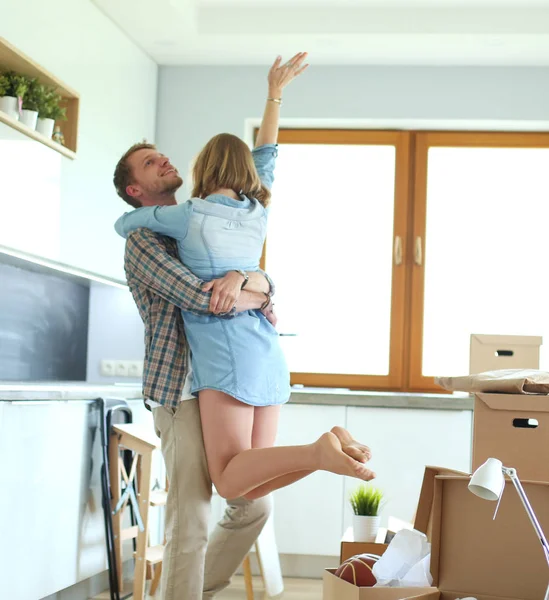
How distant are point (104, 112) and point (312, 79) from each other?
1.30 meters

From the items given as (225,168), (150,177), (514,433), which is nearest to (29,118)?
(150,177)

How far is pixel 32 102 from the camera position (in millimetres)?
3205

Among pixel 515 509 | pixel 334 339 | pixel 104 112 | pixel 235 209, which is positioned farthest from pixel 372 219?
pixel 515 509

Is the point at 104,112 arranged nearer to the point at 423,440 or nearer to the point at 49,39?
the point at 49,39

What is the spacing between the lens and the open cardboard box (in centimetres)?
174

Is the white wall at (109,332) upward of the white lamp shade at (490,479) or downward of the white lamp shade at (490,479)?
upward

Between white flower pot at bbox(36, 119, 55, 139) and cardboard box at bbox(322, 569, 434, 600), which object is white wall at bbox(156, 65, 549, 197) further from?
cardboard box at bbox(322, 569, 434, 600)

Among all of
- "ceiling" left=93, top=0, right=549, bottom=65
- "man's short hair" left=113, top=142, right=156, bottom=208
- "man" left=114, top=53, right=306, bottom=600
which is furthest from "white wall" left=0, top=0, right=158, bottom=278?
"man" left=114, top=53, right=306, bottom=600

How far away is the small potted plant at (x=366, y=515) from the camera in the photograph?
2863 mm

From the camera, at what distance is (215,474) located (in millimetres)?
2262

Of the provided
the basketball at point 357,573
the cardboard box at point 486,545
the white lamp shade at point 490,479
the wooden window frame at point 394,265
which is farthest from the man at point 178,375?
the wooden window frame at point 394,265

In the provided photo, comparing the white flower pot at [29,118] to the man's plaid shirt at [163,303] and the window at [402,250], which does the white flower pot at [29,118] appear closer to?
the man's plaid shirt at [163,303]

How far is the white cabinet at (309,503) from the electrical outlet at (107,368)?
37.5 inches

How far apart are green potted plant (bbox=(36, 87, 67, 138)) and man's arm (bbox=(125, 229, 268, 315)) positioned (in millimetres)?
1095
